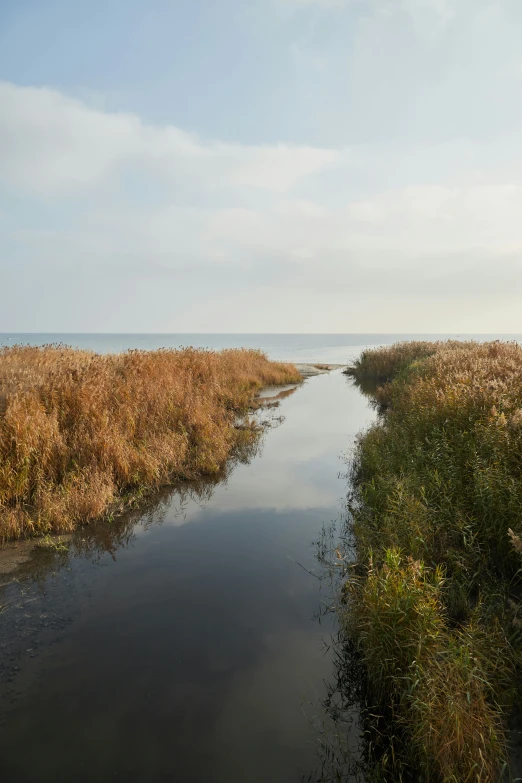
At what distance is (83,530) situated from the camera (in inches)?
296

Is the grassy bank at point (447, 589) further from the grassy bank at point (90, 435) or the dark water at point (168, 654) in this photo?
the grassy bank at point (90, 435)

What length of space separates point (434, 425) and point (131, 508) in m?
6.42

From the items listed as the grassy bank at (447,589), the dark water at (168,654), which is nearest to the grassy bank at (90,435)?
the dark water at (168,654)

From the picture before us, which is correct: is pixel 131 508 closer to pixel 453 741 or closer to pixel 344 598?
pixel 344 598

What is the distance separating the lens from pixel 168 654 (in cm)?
468

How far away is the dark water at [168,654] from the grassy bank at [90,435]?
2.74 feet

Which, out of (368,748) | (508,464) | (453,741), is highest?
(508,464)

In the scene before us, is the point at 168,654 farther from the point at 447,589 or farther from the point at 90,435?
the point at 90,435

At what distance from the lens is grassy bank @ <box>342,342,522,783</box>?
3.24 m

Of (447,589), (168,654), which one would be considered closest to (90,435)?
(168,654)

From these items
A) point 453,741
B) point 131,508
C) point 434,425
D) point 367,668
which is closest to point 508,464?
point 434,425

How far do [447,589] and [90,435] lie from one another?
7.46 m

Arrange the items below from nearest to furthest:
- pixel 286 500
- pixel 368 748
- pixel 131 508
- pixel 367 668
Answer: pixel 368 748
pixel 367 668
pixel 131 508
pixel 286 500

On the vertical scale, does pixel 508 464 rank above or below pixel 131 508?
above
